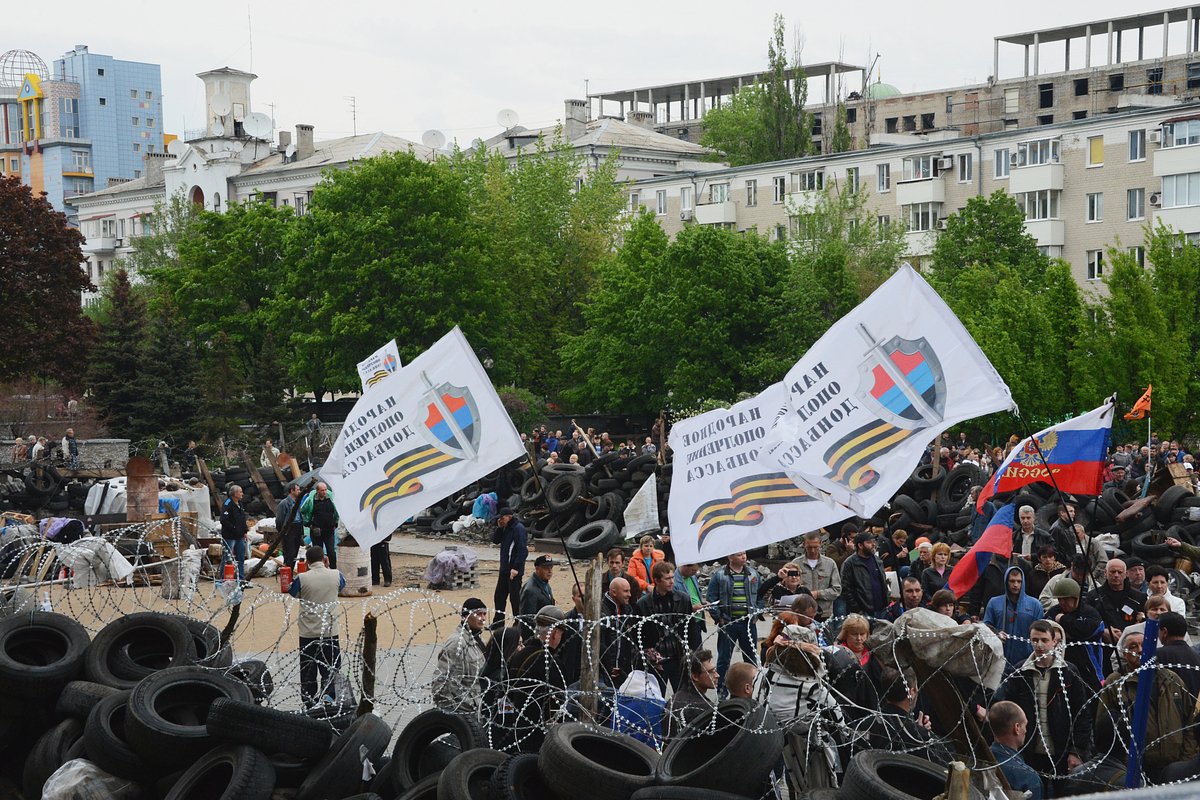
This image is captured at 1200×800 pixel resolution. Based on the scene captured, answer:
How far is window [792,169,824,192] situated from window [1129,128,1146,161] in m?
17.7

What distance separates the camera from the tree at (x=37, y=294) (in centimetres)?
5281

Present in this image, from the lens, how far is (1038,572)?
15.8 meters

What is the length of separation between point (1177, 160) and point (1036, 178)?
24.1 feet

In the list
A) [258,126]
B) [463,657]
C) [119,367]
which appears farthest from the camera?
[258,126]

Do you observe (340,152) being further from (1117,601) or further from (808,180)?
(1117,601)

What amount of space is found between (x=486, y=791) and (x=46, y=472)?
28653 mm

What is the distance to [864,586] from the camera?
50.6ft

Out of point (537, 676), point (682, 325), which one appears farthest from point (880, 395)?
point (682, 325)

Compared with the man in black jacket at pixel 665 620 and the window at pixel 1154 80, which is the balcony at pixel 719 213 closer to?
the window at pixel 1154 80

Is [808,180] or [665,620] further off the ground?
[808,180]

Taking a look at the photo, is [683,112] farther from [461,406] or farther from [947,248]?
[461,406]

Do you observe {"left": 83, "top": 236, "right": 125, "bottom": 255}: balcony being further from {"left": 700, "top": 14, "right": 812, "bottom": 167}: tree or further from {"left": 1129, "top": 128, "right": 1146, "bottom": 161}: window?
{"left": 1129, "top": 128, "right": 1146, "bottom": 161}: window

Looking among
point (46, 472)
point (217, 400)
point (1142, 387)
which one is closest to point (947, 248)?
point (1142, 387)

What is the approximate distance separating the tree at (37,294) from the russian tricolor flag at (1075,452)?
4452cm
